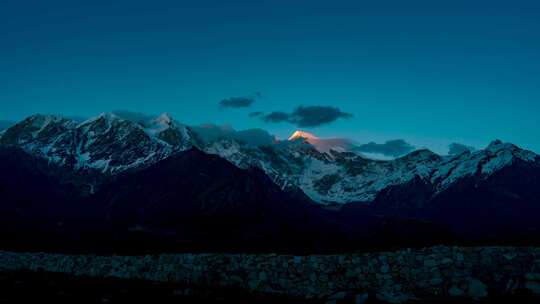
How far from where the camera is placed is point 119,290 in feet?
98.9

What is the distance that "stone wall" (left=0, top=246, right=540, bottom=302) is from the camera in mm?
30656

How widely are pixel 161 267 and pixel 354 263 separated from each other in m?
15.8

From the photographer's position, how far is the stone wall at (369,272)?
30.7 m

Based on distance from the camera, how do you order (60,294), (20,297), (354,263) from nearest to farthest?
(20,297)
(60,294)
(354,263)

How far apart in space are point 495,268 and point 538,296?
5.08 meters

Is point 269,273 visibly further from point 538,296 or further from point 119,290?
point 538,296

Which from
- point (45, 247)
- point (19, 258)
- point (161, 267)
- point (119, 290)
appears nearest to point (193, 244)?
point (45, 247)

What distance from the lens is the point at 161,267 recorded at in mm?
42188

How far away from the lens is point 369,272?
112 feet

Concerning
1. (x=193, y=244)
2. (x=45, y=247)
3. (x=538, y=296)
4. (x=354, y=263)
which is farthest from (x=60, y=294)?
(x=193, y=244)

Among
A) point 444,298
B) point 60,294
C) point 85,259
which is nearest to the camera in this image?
point 60,294

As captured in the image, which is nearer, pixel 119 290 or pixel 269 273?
pixel 119 290

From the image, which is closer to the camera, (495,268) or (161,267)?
(495,268)

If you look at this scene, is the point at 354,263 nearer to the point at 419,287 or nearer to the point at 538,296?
the point at 419,287
